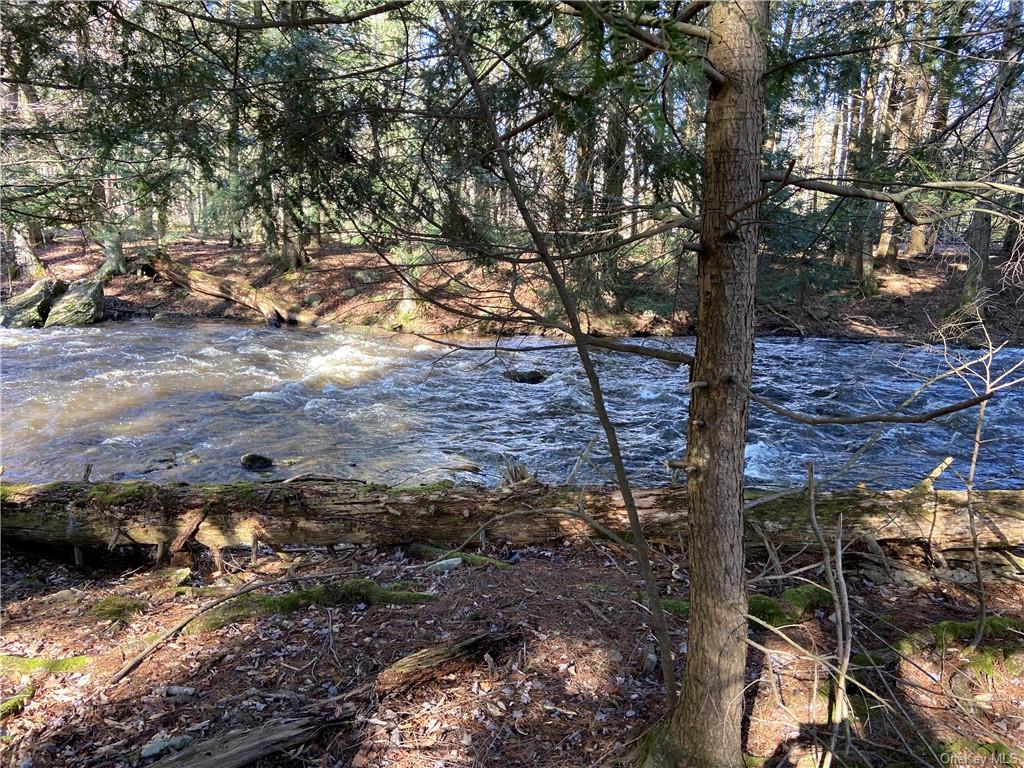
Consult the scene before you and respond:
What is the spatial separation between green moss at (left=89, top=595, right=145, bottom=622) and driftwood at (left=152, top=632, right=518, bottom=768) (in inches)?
66.2

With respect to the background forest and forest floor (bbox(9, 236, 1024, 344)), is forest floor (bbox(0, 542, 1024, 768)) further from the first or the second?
forest floor (bbox(9, 236, 1024, 344))

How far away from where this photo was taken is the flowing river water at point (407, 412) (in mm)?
7844

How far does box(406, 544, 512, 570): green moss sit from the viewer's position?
494 cm

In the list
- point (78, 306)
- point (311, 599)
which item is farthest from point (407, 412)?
point (78, 306)

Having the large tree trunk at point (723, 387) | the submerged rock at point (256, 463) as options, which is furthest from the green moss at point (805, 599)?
the submerged rock at point (256, 463)

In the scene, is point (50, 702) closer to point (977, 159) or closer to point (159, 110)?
point (159, 110)

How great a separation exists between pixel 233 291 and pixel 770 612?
18.7 m

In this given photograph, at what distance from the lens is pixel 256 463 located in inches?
311

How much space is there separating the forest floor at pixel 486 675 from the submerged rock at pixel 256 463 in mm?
3092

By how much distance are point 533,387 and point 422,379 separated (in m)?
2.34

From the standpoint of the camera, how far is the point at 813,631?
3926 millimetres

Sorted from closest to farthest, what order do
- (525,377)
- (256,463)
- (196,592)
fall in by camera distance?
(196,592) → (256,463) → (525,377)

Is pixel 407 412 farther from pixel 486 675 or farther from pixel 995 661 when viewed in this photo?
pixel 995 661

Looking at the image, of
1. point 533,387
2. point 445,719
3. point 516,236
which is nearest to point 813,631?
point 445,719
